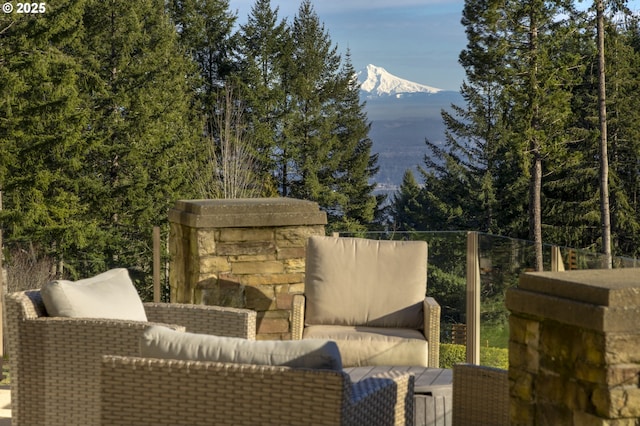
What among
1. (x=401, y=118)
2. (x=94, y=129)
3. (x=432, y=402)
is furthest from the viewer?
(x=401, y=118)

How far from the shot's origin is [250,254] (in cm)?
497

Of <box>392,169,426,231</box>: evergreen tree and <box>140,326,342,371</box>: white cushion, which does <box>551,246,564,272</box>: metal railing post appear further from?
<box>392,169,426,231</box>: evergreen tree

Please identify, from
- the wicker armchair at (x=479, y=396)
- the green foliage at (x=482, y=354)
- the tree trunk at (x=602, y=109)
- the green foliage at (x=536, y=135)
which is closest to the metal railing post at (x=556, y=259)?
the green foliage at (x=482, y=354)

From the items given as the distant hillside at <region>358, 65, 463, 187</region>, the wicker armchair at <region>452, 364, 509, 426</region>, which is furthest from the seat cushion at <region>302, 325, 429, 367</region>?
the distant hillside at <region>358, 65, 463, 187</region>

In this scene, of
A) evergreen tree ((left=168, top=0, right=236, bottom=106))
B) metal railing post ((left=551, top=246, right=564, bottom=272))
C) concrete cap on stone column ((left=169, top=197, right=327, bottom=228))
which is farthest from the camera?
evergreen tree ((left=168, top=0, right=236, bottom=106))

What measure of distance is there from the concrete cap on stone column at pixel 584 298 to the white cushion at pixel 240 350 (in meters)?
0.52

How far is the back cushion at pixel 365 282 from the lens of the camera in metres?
4.52

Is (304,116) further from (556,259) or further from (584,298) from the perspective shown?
(584,298)

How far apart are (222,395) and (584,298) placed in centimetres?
95

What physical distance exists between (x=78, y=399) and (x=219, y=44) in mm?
27860

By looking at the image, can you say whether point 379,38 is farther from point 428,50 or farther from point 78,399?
point 78,399

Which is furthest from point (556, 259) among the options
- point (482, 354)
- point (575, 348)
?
point (575, 348)

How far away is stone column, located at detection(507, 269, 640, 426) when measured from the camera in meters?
2.07

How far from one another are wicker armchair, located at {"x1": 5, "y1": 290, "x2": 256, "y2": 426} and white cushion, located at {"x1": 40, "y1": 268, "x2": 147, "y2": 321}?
0.06 metres
